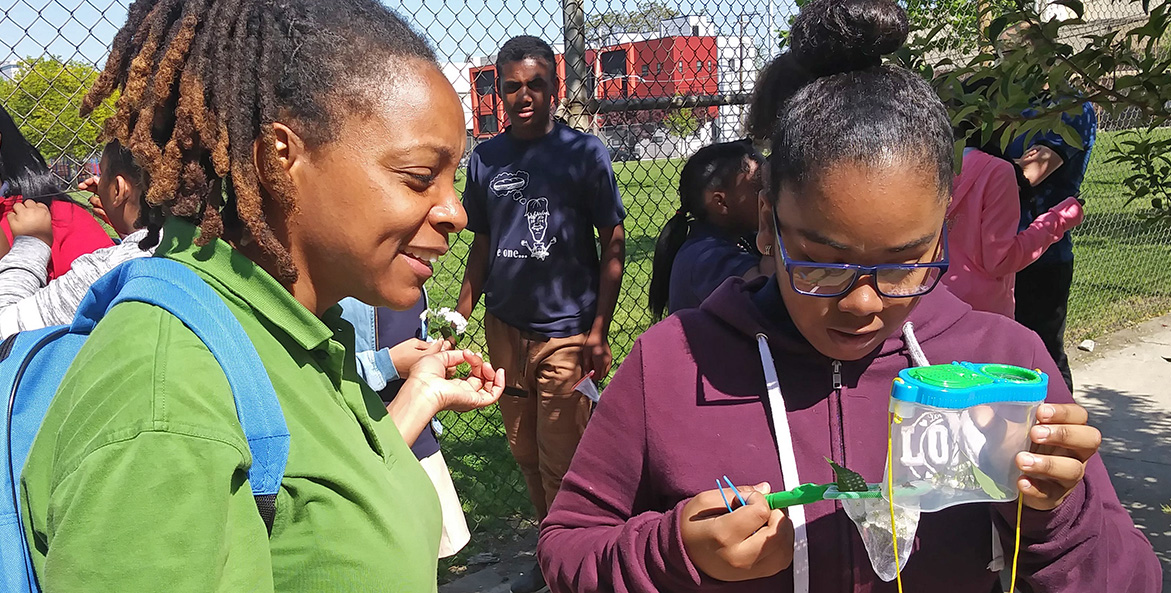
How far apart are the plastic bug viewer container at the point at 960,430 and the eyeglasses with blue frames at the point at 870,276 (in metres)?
0.20

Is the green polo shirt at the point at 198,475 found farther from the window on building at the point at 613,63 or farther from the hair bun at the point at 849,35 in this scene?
the window on building at the point at 613,63

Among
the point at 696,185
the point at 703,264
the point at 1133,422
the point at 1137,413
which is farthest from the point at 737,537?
the point at 1137,413

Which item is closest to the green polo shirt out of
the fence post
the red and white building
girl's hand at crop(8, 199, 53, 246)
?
girl's hand at crop(8, 199, 53, 246)

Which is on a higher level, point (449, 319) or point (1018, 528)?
point (1018, 528)

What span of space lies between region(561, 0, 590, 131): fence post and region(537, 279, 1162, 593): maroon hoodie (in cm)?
311

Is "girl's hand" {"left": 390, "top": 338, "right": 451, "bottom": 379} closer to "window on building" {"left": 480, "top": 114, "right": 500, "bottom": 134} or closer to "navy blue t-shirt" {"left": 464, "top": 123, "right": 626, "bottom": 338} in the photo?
"navy blue t-shirt" {"left": 464, "top": 123, "right": 626, "bottom": 338}

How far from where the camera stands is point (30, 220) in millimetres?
2936

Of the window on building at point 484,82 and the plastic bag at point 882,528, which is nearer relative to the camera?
the plastic bag at point 882,528

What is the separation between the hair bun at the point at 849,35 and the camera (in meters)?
1.67

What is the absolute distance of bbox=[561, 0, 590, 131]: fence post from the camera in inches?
182

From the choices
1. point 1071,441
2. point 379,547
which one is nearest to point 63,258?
point 379,547

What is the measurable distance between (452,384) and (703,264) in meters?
1.58

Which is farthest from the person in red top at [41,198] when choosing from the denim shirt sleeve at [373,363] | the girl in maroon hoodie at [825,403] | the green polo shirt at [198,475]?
the girl in maroon hoodie at [825,403]

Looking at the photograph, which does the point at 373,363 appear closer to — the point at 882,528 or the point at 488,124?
the point at 882,528
